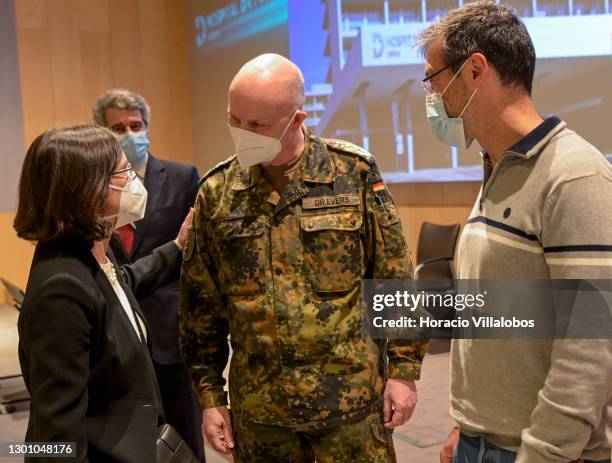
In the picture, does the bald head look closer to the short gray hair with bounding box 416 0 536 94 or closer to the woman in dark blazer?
the woman in dark blazer

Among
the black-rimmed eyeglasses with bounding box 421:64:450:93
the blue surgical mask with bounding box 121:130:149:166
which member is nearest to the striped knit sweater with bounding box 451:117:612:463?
the black-rimmed eyeglasses with bounding box 421:64:450:93

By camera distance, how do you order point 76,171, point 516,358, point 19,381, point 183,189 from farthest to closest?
point 19,381 → point 183,189 → point 76,171 → point 516,358

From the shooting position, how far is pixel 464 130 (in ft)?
4.50

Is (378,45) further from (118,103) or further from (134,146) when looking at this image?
(134,146)

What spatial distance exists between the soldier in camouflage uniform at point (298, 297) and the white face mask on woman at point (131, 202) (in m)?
0.16

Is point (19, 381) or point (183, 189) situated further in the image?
point (19, 381)

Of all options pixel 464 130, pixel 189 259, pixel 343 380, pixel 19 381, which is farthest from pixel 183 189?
pixel 19 381

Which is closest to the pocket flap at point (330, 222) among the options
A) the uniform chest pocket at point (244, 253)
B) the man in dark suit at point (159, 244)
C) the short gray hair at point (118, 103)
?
the uniform chest pocket at point (244, 253)

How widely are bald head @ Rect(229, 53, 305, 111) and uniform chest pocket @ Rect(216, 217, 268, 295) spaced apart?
309 millimetres

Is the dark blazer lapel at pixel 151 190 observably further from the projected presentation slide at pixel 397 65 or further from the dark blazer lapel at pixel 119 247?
the projected presentation slide at pixel 397 65

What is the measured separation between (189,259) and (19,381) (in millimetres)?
3881

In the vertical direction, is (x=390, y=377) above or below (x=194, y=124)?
below

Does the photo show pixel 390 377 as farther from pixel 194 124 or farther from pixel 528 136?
pixel 194 124

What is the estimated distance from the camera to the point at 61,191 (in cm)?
149
